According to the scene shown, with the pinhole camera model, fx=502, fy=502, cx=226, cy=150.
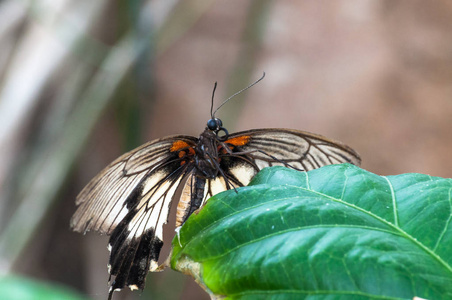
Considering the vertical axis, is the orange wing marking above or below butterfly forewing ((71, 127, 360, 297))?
above

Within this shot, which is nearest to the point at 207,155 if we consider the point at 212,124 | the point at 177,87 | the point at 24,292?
the point at 212,124

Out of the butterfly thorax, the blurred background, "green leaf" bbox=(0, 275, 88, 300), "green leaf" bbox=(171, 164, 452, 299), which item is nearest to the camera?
"green leaf" bbox=(171, 164, 452, 299)

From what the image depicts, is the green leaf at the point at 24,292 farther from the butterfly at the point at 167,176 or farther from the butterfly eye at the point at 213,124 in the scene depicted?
the butterfly eye at the point at 213,124

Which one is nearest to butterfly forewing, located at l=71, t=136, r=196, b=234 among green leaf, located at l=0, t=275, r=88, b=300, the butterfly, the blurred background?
the butterfly

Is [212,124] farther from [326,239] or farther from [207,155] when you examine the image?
[326,239]

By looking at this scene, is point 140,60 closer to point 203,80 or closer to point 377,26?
point 203,80

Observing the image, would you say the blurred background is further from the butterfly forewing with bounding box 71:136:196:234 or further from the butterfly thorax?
the butterfly thorax

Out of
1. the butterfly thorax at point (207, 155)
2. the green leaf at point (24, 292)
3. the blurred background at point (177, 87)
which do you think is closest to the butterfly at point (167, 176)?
→ the butterfly thorax at point (207, 155)
